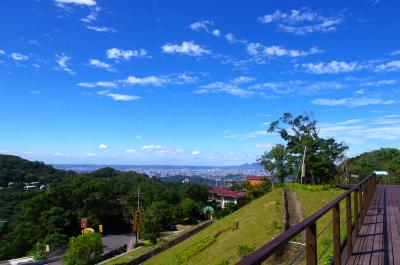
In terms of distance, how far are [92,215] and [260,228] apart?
1076 inches

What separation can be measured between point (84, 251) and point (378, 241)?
2150cm

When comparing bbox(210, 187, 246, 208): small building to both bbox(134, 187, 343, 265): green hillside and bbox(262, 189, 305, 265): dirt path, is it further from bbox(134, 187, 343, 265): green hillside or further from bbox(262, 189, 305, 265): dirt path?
bbox(134, 187, 343, 265): green hillside

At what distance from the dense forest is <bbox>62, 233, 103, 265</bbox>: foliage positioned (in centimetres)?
974

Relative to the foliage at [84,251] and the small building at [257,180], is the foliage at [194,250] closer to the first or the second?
the foliage at [84,251]

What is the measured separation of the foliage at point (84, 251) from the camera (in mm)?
23219

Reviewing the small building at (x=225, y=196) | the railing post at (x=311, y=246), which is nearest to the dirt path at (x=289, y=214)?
the railing post at (x=311, y=246)

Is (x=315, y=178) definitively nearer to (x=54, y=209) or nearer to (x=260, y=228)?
(x=260, y=228)

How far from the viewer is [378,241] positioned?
205 inches

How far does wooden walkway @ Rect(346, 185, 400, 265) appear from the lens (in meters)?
4.24

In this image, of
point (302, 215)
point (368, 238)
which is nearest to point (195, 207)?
point (302, 215)

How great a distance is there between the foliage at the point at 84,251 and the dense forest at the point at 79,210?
9.74m

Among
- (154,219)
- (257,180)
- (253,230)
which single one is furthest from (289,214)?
(257,180)

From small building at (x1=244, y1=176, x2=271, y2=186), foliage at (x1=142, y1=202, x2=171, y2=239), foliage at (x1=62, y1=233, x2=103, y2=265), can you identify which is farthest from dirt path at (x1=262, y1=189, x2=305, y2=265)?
small building at (x1=244, y1=176, x2=271, y2=186)

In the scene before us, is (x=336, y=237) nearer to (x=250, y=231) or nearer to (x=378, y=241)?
(x=378, y=241)
